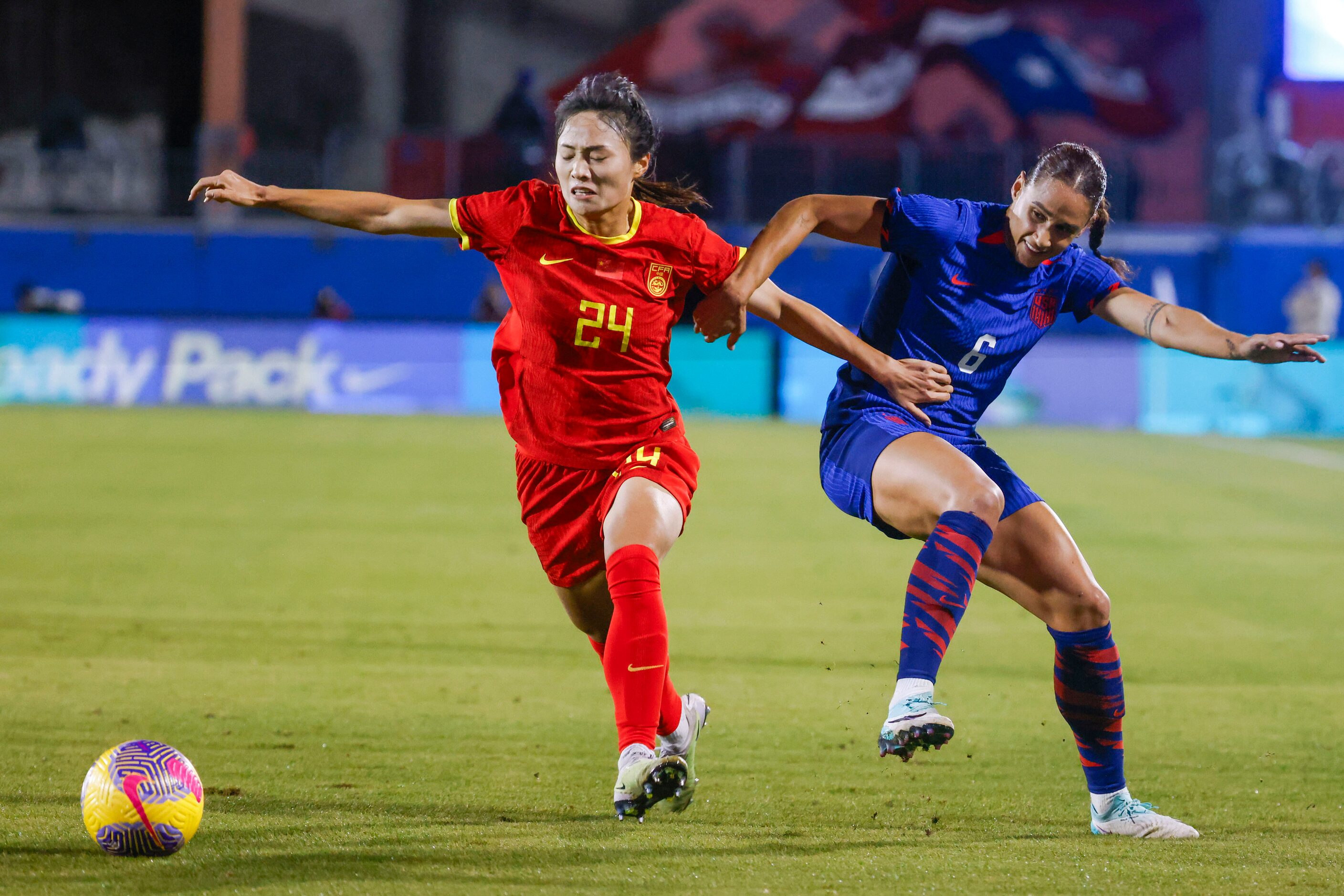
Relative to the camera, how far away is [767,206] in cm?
2541

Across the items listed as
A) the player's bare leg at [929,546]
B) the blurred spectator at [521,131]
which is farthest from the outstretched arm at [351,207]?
the blurred spectator at [521,131]

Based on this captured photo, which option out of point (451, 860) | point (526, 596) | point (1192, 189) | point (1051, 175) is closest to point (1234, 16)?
point (1192, 189)

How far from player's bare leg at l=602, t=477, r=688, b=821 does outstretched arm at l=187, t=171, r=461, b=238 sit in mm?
1004

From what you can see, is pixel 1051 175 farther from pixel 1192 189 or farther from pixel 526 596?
pixel 1192 189

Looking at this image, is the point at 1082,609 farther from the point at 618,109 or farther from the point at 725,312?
the point at 618,109


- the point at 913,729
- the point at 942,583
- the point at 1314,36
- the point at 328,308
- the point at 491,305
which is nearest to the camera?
the point at 913,729

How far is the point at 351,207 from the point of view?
4742mm

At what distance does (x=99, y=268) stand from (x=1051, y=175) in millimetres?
24308

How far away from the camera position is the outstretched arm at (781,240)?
4762 mm

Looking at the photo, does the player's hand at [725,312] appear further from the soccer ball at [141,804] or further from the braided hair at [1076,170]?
the soccer ball at [141,804]

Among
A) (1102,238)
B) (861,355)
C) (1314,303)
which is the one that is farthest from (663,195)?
(1314,303)

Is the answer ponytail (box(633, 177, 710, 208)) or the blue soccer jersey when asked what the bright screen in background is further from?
ponytail (box(633, 177, 710, 208))

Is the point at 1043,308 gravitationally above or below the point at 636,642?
above

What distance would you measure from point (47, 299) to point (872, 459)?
22664 millimetres
